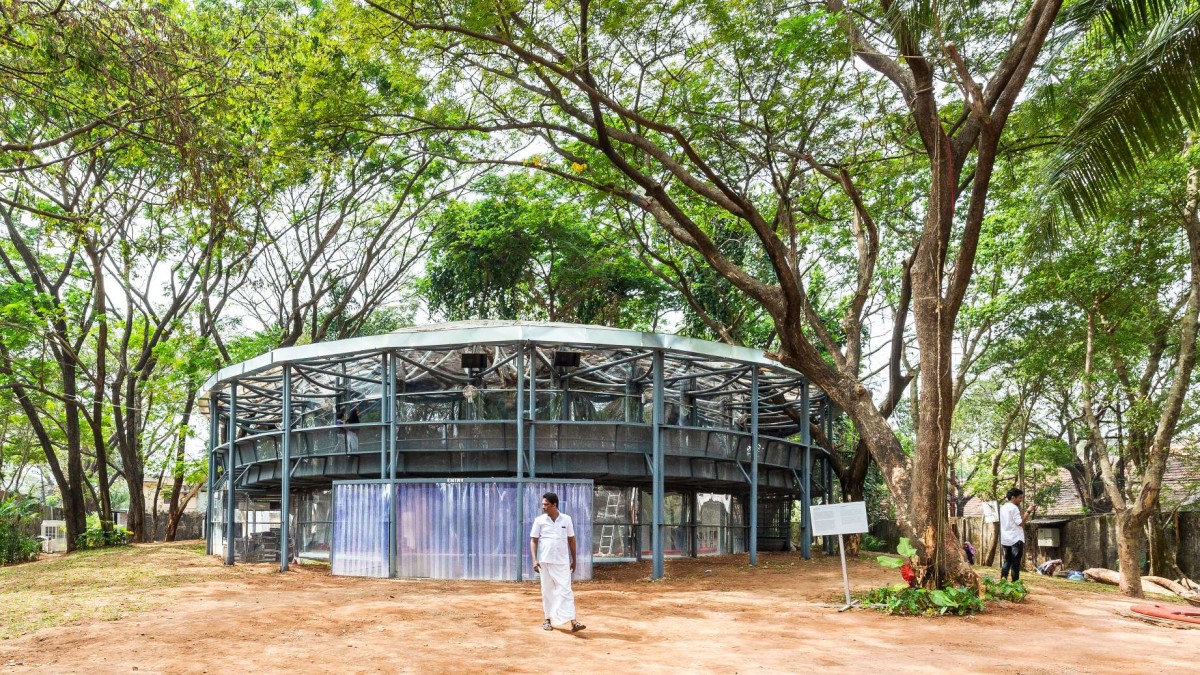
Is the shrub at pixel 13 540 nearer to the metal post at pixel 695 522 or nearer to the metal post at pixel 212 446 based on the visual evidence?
the metal post at pixel 212 446

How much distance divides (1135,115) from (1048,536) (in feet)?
60.7

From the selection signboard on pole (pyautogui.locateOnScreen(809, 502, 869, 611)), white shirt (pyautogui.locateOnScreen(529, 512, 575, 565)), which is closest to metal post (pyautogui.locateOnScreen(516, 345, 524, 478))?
signboard on pole (pyautogui.locateOnScreen(809, 502, 869, 611))

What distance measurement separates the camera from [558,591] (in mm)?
11055

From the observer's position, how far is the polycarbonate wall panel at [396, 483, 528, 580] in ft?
55.0

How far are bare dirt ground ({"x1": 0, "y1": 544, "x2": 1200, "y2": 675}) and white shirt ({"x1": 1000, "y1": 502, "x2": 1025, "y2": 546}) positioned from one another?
3.87ft

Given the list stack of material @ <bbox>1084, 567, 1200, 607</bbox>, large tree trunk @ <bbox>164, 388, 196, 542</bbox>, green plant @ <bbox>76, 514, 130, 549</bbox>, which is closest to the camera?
stack of material @ <bbox>1084, 567, 1200, 607</bbox>

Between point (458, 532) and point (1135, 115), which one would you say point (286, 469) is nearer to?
point (458, 532)

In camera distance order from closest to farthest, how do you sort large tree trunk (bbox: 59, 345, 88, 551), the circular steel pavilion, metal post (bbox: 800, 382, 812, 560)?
1. the circular steel pavilion
2. metal post (bbox: 800, 382, 812, 560)
3. large tree trunk (bbox: 59, 345, 88, 551)

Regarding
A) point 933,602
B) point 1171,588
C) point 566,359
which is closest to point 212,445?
point 566,359

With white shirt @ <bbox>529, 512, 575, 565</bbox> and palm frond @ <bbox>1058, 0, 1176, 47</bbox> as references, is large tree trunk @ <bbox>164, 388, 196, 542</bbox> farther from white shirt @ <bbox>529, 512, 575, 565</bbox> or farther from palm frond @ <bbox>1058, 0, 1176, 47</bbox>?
palm frond @ <bbox>1058, 0, 1176, 47</bbox>

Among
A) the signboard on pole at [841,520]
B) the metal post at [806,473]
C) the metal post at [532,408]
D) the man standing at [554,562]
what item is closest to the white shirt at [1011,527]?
the signboard on pole at [841,520]

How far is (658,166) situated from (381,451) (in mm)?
9321

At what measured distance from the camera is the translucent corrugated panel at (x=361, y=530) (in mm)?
17453

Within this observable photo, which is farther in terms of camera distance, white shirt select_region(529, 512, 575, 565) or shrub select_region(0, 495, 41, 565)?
shrub select_region(0, 495, 41, 565)
